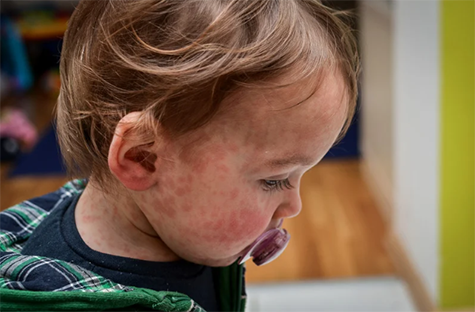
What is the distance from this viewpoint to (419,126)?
1863 mm

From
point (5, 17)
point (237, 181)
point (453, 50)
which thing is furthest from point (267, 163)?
point (5, 17)

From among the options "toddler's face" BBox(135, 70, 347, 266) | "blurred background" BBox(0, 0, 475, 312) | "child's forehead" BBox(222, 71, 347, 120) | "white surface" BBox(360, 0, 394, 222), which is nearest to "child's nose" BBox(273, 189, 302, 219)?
"toddler's face" BBox(135, 70, 347, 266)

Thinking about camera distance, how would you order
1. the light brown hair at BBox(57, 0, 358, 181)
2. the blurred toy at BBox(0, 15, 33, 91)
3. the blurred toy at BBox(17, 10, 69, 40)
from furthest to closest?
the blurred toy at BBox(17, 10, 69, 40)
the blurred toy at BBox(0, 15, 33, 91)
the light brown hair at BBox(57, 0, 358, 181)

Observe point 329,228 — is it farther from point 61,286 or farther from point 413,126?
point 61,286

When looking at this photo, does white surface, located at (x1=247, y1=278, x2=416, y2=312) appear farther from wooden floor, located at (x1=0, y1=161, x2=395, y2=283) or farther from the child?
the child

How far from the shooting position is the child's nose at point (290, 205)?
672mm

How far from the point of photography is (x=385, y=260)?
2229 mm

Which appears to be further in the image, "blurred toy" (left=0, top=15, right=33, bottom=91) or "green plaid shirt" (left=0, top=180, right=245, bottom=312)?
"blurred toy" (left=0, top=15, right=33, bottom=91)

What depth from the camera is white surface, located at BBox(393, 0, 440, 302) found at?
1.75m

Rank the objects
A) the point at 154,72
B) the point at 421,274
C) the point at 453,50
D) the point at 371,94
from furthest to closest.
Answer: the point at 371,94 < the point at 421,274 < the point at 453,50 < the point at 154,72

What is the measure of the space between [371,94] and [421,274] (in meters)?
1.07

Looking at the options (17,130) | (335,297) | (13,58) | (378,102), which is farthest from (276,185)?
(13,58)

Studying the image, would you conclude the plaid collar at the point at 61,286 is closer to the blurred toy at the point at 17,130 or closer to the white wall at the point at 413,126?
the white wall at the point at 413,126

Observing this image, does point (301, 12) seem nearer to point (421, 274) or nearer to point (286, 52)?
point (286, 52)
